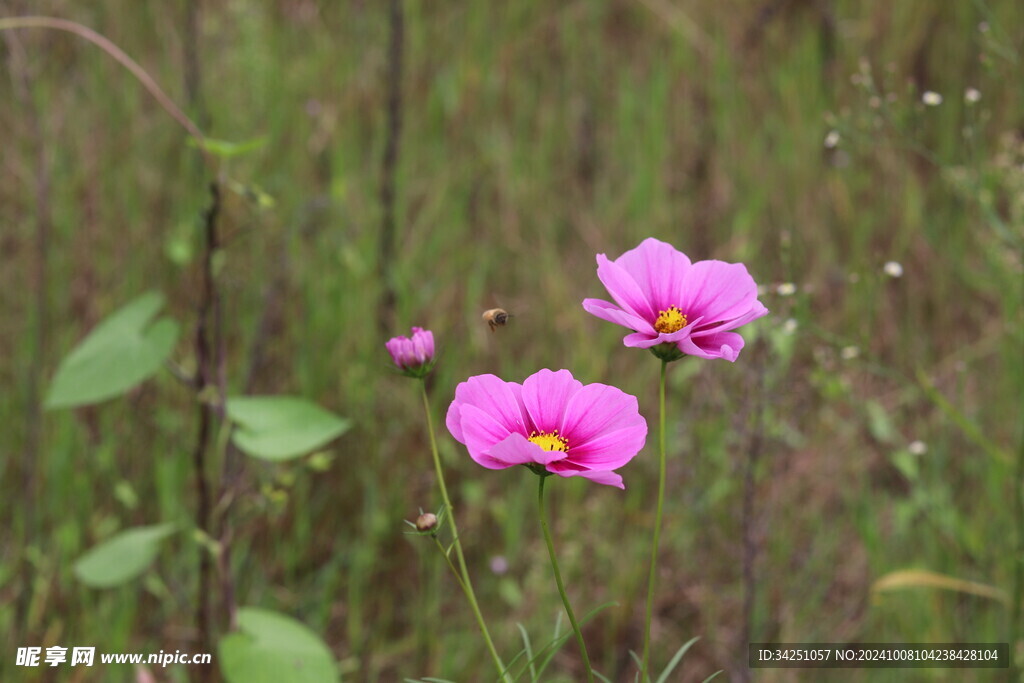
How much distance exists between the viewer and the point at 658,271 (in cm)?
74

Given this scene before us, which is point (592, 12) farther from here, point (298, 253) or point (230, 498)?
point (230, 498)

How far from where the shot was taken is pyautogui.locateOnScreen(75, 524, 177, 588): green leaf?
1238 mm

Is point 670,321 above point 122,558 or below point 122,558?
above

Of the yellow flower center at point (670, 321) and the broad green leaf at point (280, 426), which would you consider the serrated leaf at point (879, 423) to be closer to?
the broad green leaf at point (280, 426)

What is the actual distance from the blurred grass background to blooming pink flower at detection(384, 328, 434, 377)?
0.66 metres

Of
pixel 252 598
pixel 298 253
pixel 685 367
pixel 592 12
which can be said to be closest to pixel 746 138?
pixel 592 12

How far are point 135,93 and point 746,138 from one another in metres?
1.79

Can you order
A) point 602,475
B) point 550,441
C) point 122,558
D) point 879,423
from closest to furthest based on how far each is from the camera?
point 602,475, point 550,441, point 122,558, point 879,423

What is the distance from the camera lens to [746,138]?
8.82ft

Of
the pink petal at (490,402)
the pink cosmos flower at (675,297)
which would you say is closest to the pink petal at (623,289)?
the pink cosmos flower at (675,297)

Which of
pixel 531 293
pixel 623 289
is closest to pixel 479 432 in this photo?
pixel 623 289

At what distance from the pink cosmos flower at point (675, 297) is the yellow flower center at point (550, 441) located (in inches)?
3.6

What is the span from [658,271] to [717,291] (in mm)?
53

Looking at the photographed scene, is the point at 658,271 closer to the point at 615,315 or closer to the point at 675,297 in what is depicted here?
the point at 675,297
